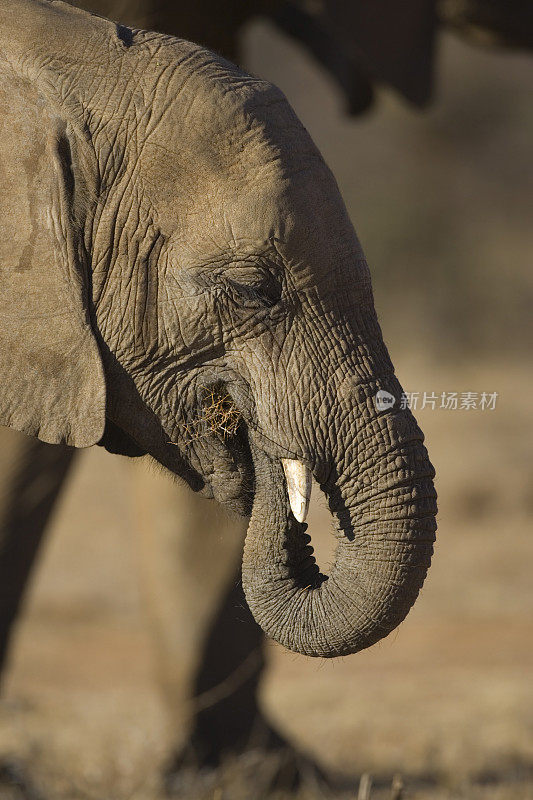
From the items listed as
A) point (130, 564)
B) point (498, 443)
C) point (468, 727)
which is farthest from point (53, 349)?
point (498, 443)

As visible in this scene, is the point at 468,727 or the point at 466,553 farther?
the point at 466,553

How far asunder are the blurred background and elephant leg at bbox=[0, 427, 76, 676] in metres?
0.45

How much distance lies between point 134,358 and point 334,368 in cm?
33

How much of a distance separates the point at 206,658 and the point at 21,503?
0.95 metres

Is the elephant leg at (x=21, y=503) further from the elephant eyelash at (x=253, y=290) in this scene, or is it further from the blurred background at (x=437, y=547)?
the elephant eyelash at (x=253, y=290)

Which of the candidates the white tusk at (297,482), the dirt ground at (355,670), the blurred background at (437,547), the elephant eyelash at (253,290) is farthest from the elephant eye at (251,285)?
the blurred background at (437,547)

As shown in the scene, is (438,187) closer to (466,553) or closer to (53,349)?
(466,553)

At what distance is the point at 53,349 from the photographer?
2.04m

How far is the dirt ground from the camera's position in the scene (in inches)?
144

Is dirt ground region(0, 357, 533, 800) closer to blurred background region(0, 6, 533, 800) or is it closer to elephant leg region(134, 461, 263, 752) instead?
blurred background region(0, 6, 533, 800)

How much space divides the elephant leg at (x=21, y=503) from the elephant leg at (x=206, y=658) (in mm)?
639

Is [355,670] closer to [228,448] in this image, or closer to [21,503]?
[21,503]

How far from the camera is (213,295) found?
2.05 metres

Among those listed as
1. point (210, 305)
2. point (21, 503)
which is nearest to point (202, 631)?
point (21, 503)
